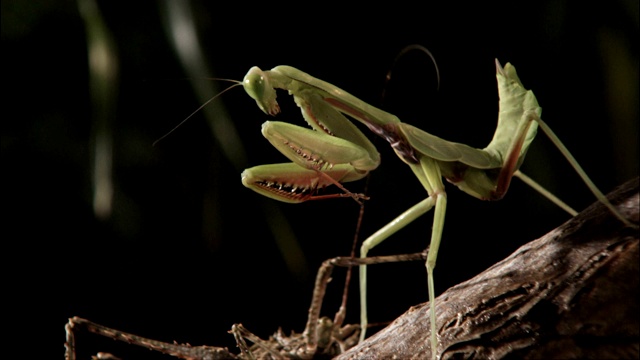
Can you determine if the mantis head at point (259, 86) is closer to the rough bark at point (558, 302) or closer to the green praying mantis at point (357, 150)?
the green praying mantis at point (357, 150)

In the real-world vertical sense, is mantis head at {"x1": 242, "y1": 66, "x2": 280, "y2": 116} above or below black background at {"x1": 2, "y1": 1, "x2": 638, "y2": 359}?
Result: below

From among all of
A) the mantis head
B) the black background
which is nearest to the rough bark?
the mantis head

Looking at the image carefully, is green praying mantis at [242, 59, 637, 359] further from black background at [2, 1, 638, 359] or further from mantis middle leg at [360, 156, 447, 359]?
black background at [2, 1, 638, 359]

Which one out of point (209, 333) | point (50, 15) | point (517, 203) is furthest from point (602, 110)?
point (50, 15)

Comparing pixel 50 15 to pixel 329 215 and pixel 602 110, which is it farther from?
pixel 602 110

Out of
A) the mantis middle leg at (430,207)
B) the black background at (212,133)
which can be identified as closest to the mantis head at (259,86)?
the mantis middle leg at (430,207)
